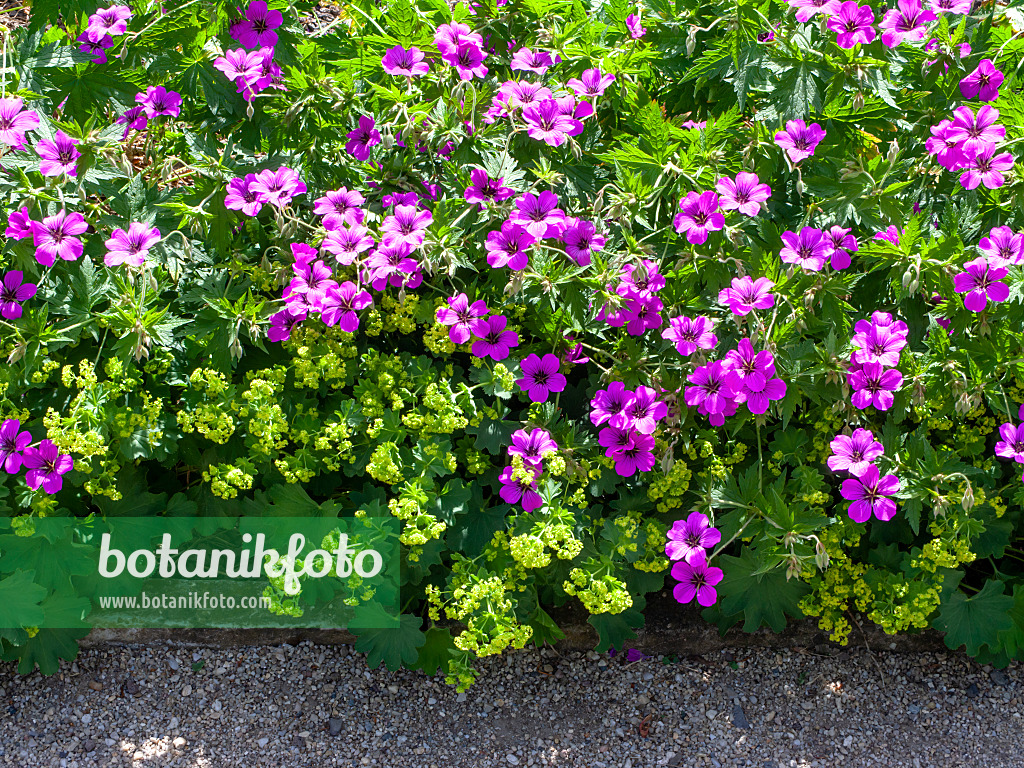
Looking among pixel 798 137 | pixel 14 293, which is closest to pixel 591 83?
pixel 798 137

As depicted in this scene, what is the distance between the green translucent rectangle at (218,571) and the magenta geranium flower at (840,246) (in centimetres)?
131

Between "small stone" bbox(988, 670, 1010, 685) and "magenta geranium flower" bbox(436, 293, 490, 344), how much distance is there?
1858 mm

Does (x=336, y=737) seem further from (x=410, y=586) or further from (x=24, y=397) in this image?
(x=24, y=397)

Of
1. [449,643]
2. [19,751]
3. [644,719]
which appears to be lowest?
[19,751]

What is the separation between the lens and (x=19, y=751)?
2.44 meters

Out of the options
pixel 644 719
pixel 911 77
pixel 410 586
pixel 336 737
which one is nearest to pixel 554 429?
pixel 410 586

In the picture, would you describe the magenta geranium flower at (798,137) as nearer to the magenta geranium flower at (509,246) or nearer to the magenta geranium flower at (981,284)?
the magenta geranium flower at (981,284)

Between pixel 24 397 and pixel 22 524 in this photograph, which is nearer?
pixel 22 524

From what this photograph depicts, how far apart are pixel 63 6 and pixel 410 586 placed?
179 cm

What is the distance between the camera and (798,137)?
221cm

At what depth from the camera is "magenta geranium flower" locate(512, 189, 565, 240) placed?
2.20 meters

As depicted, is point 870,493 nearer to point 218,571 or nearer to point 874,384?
point 874,384

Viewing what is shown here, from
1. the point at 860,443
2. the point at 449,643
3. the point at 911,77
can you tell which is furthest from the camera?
the point at 449,643

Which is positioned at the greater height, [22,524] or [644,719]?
[22,524]
